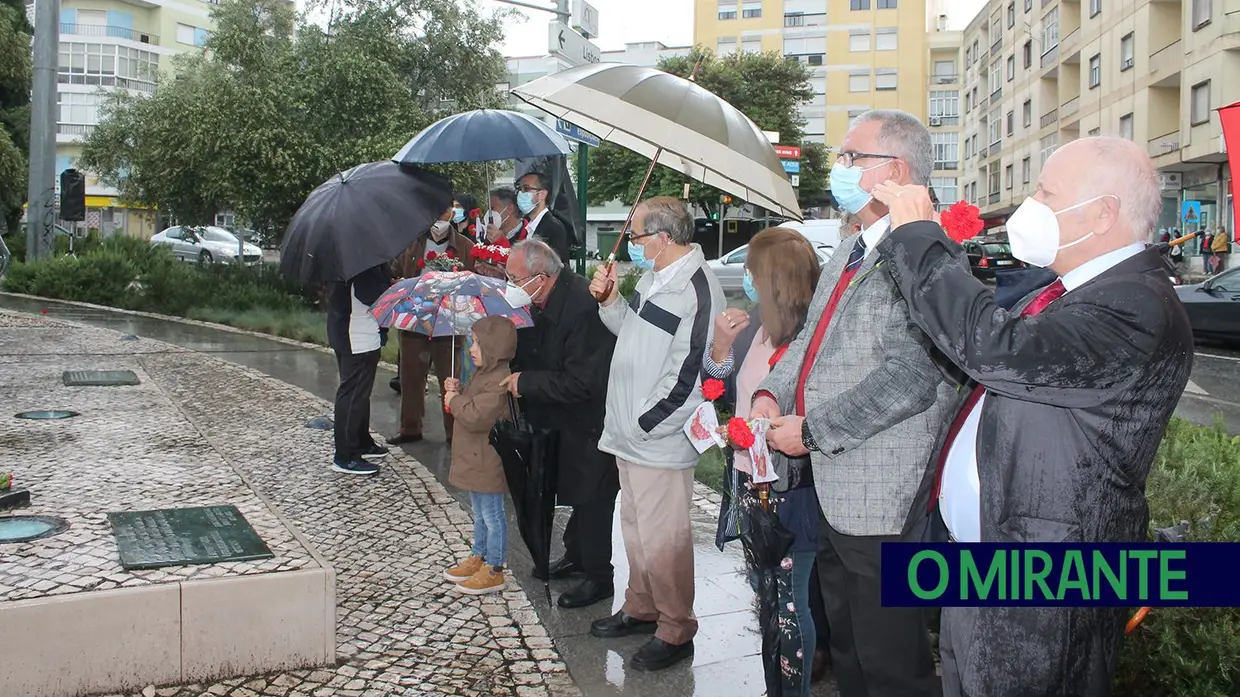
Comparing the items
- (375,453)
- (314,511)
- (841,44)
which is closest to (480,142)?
(375,453)

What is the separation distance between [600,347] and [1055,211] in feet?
8.86

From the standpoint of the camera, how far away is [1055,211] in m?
2.38

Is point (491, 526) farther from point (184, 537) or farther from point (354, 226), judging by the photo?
point (354, 226)

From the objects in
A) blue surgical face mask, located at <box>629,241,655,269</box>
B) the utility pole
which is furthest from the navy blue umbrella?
the utility pole

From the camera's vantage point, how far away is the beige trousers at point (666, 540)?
4.37m

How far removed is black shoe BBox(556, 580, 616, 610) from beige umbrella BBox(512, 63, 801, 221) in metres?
1.91

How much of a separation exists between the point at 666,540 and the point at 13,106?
2672cm

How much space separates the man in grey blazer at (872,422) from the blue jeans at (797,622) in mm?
377

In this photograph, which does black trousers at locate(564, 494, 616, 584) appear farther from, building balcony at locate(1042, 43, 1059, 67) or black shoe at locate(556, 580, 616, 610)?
building balcony at locate(1042, 43, 1059, 67)

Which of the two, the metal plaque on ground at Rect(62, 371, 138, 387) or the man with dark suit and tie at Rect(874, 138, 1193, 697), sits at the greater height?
the man with dark suit and tie at Rect(874, 138, 1193, 697)

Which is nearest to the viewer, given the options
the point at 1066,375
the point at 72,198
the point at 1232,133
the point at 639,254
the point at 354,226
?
the point at 1066,375

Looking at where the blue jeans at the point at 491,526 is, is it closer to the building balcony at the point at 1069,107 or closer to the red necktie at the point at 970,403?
the red necktie at the point at 970,403

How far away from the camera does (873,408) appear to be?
2891 mm

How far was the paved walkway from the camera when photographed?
13.5 ft
